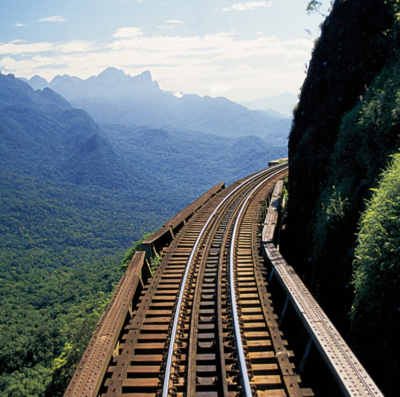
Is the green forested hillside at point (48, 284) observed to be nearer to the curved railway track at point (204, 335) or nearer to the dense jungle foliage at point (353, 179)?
the curved railway track at point (204, 335)

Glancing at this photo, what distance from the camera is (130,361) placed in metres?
6.51

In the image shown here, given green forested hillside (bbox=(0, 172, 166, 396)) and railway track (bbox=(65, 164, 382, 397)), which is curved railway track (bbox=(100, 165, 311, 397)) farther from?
green forested hillside (bbox=(0, 172, 166, 396))

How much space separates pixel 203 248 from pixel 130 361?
6139 mm

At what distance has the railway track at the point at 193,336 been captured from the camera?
5762mm

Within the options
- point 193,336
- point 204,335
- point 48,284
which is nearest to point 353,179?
point 204,335

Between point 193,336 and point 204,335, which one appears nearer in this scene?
point 193,336

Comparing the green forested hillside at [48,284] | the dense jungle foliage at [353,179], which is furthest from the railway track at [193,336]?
the green forested hillside at [48,284]

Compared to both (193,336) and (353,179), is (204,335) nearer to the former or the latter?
(193,336)

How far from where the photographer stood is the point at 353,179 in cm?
963

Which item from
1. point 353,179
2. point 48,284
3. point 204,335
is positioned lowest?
point 48,284

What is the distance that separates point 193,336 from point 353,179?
6.05 metres

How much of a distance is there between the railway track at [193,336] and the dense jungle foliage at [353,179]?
1.48 meters

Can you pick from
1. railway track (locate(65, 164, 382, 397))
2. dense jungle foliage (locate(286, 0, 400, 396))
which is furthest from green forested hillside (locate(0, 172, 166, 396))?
dense jungle foliage (locate(286, 0, 400, 396))

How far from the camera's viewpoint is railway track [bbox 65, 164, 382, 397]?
576 centimetres
